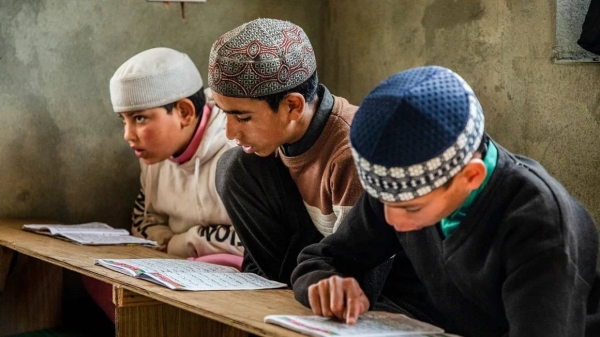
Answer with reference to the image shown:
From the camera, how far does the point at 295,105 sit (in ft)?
8.07

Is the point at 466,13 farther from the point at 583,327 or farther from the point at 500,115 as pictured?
the point at 583,327

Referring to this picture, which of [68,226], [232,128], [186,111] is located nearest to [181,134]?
[186,111]

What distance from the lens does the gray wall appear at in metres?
3.08

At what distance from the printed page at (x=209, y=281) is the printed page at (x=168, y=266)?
6 cm

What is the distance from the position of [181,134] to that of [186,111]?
0.10m

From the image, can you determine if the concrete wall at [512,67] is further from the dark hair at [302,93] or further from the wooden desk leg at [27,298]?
the wooden desk leg at [27,298]

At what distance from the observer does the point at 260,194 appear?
2609mm

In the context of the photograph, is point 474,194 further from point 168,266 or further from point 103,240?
Answer: point 103,240

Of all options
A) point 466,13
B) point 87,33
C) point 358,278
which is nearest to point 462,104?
point 358,278

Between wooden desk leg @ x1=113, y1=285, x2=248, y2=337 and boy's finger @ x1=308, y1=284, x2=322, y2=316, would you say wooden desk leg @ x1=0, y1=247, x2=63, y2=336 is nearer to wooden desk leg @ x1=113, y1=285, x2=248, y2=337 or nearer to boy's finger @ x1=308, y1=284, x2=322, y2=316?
wooden desk leg @ x1=113, y1=285, x2=248, y2=337

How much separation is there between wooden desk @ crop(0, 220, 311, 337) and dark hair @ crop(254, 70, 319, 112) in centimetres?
53

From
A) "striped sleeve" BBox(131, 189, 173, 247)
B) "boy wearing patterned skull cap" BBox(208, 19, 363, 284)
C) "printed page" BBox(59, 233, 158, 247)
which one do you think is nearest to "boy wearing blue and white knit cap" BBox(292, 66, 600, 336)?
"boy wearing patterned skull cap" BBox(208, 19, 363, 284)

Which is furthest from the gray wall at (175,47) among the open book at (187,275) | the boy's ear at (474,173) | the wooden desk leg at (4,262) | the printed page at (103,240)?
the boy's ear at (474,173)

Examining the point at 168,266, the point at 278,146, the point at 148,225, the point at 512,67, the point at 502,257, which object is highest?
the point at 512,67
